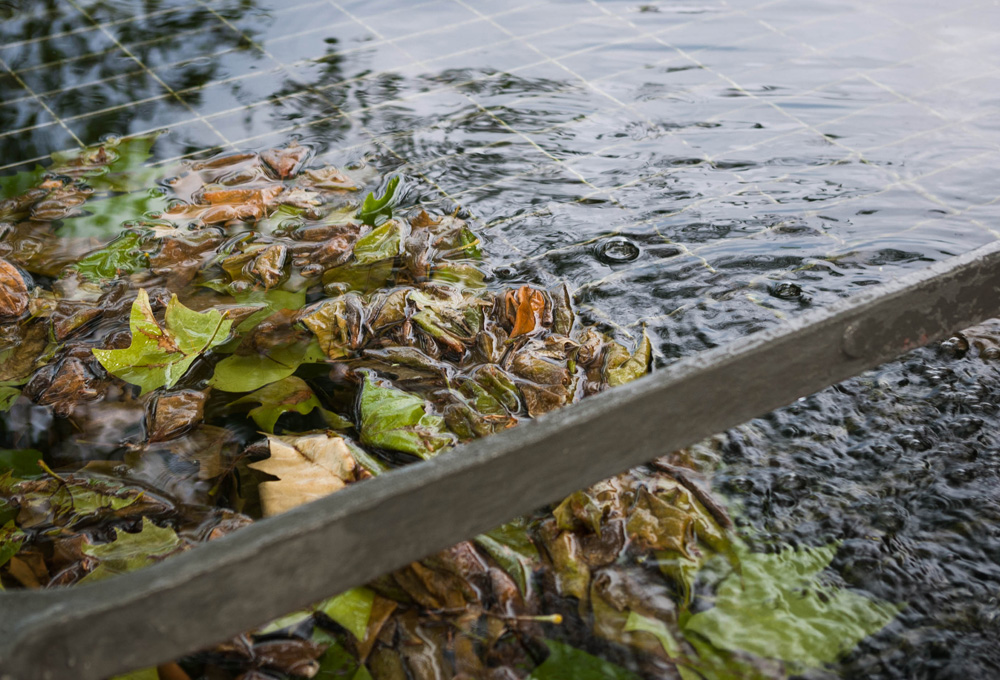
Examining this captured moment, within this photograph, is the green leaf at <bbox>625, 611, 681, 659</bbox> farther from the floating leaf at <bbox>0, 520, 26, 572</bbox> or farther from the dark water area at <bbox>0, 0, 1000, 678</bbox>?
the floating leaf at <bbox>0, 520, 26, 572</bbox>

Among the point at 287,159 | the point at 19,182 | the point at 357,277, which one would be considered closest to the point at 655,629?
the point at 357,277

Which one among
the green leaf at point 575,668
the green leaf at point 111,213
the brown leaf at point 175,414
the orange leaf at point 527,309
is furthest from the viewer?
the green leaf at point 111,213

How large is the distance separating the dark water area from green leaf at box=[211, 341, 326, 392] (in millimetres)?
449

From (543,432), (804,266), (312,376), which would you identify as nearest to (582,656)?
(543,432)

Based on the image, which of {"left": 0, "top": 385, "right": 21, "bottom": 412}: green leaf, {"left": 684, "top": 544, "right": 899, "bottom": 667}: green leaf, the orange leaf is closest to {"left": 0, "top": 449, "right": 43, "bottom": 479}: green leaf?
{"left": 0, "top": 385, "right": 21, "bottom": 412}: green leaf

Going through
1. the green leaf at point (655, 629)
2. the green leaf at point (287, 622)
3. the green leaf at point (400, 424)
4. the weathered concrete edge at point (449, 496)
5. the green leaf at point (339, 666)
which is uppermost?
the weathered concrete edge at point (449, 496)

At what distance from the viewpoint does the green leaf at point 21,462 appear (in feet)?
4.82

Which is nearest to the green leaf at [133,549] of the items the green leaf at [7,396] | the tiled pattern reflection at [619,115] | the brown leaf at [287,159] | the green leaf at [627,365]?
the green leaf at [7,396]

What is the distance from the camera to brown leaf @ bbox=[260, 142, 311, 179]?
224 cm

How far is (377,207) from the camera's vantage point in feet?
6.85

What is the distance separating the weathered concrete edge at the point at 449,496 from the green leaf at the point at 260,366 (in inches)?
32.5

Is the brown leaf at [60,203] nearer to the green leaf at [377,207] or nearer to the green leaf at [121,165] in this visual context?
the green leaf at [121,165]

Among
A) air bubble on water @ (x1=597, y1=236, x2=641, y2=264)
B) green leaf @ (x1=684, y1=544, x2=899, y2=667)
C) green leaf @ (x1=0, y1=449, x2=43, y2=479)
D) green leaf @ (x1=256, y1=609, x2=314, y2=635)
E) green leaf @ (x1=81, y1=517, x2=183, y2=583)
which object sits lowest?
green leaf @ (x1=0, y1=449, x2=43, y2=479)

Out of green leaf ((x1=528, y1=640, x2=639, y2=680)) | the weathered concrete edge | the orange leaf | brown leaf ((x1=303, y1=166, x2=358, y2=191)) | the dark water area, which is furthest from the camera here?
brown leaf ((x1=303, y1=166, x2=358, y2=191))
